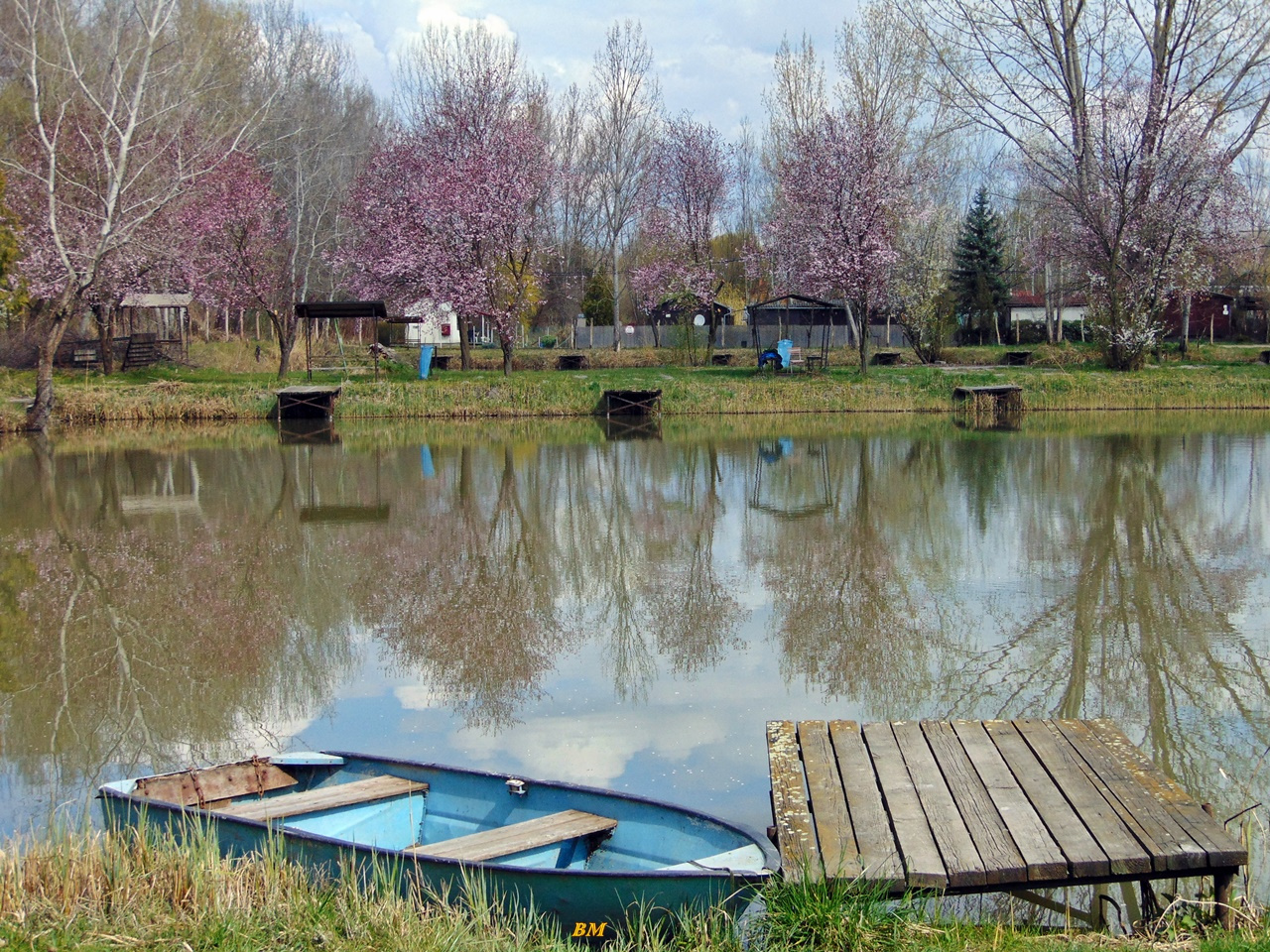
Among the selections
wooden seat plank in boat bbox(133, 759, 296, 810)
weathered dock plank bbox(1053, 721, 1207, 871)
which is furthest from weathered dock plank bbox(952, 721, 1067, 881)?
wooden seat plank in boat bbox(133, 759, 296, 810)

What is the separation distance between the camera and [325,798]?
19.6 ft

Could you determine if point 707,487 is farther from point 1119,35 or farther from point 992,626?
point 1119,35

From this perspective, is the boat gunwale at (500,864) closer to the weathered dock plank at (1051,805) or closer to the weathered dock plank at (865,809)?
the weathered dock plank at (865,809)

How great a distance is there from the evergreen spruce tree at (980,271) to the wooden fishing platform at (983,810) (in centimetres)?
4705

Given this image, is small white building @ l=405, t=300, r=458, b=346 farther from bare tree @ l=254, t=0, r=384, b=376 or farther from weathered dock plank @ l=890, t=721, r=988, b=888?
weathered dock plank @ l=890, t=721, r=988, b=888

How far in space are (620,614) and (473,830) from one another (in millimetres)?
5544

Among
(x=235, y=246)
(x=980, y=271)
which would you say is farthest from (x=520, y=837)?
(x=980, y=271)

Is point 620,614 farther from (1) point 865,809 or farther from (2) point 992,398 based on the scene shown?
(2) point 992,398

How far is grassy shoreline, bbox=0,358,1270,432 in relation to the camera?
33.1 meters

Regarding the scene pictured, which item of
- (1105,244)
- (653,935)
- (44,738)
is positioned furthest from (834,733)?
(1105,244)

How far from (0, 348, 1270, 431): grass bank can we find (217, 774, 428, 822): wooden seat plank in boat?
27.9m

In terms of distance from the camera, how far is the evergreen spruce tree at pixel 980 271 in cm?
5078

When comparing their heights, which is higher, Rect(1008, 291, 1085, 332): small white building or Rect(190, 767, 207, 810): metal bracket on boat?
Rect(1008, 291, 1085, 332): small white building

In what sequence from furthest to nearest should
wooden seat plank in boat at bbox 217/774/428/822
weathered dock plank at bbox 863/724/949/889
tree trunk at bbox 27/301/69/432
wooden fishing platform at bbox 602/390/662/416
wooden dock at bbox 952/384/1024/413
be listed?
1. wooden dock at bbox 952/384/1024/413
2. wooden fishing platform at bbox 602/390/662/416
3. tree trunk at bbox 27/301/69/432
4. wooden seat plank in boat at bbox 217/774/428/822
5. weathered dock plank at bbox 863/724/949/889
